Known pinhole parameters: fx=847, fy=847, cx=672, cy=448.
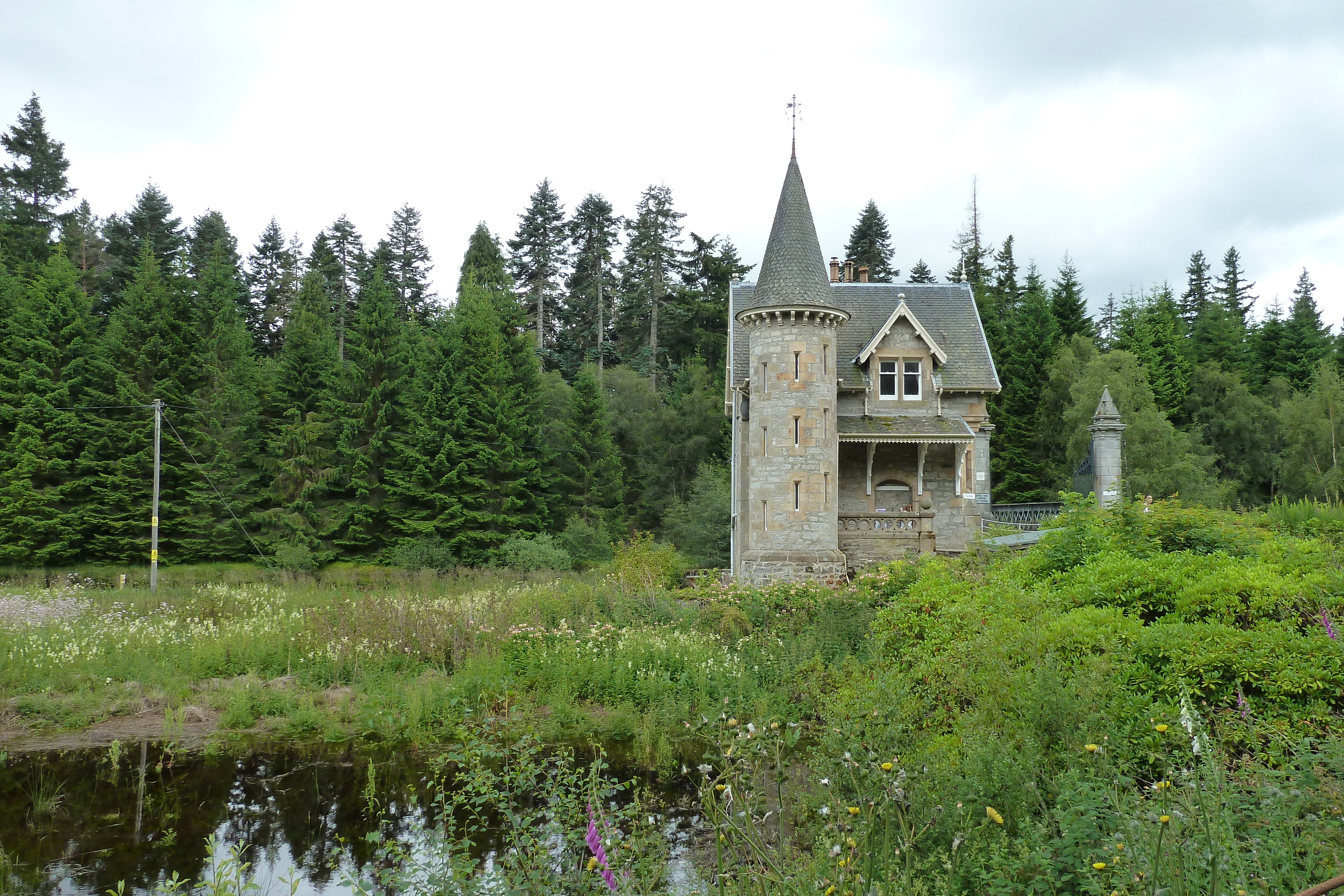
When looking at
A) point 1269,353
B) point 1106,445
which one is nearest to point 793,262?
point 1106,445

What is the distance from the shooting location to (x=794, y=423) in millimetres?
21250

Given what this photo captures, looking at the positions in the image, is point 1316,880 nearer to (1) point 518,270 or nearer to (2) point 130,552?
(2) point 130,552

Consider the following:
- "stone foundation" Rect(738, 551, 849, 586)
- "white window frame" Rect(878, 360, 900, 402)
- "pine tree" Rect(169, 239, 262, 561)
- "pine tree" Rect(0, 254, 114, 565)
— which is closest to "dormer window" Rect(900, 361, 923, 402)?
"white window frame" Rect(878, 360, 900, 402)

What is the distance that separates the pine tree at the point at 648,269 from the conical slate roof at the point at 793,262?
24008mm

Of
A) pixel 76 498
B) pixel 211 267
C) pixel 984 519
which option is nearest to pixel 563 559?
pixel 984 519

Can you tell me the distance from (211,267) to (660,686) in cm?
3586

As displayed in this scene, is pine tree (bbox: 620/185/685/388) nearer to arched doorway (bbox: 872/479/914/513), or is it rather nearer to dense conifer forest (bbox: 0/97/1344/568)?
dense conifer forest (bbox: 0/97/1344/568)

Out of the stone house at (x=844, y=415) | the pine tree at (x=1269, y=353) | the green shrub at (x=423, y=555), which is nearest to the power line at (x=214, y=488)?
the green shrub at (x=423, y=555)

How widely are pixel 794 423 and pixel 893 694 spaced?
1519 cm

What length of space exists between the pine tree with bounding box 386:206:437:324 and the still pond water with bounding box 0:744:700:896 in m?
41.7

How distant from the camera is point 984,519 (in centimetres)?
2356

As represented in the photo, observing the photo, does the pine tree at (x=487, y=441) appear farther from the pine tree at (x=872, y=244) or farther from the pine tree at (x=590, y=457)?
the pine tree at (x=872, y=244)

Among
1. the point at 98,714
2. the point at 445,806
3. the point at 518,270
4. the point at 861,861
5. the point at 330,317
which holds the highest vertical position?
the point at 518,270

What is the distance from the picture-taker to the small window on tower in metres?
23.7
